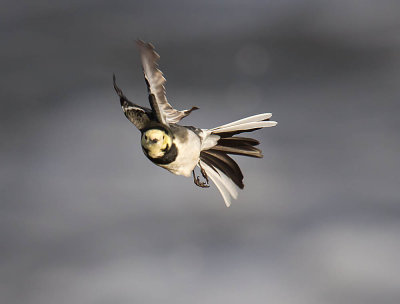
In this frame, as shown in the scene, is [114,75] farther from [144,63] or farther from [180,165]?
[180,165]

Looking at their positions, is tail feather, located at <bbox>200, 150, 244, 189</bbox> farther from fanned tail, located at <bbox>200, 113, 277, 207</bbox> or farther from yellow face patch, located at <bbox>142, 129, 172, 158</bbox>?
yellow face patch, located at <bbox>142, 129, 172, 158</bbox>

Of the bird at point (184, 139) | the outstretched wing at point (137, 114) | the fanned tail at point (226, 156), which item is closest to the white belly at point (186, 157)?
the bird at point (184, 139)

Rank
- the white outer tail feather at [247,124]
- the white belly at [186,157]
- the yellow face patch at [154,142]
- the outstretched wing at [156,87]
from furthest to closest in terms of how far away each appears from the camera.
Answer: the white outer tail feather at [247,124], the white belly at [186,157], the yellow face patch at [154,142], the outstretched wing at [156,87]

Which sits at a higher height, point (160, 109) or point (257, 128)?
point (257, 128)

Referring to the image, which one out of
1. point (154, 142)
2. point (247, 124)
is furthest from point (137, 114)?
point (247, 124)

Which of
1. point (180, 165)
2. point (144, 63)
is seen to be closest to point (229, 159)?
point (180, 165)

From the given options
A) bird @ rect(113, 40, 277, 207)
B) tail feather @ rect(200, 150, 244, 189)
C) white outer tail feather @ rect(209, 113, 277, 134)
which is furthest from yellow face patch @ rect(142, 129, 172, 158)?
tail feather @ rect(200, 150, 244, 189)

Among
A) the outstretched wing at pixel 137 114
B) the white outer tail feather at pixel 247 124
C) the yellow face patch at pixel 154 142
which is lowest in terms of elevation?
the yellow face patch at pixel 154 142

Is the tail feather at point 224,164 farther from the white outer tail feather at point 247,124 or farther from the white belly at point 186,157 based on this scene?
the white belly at point 186,157
